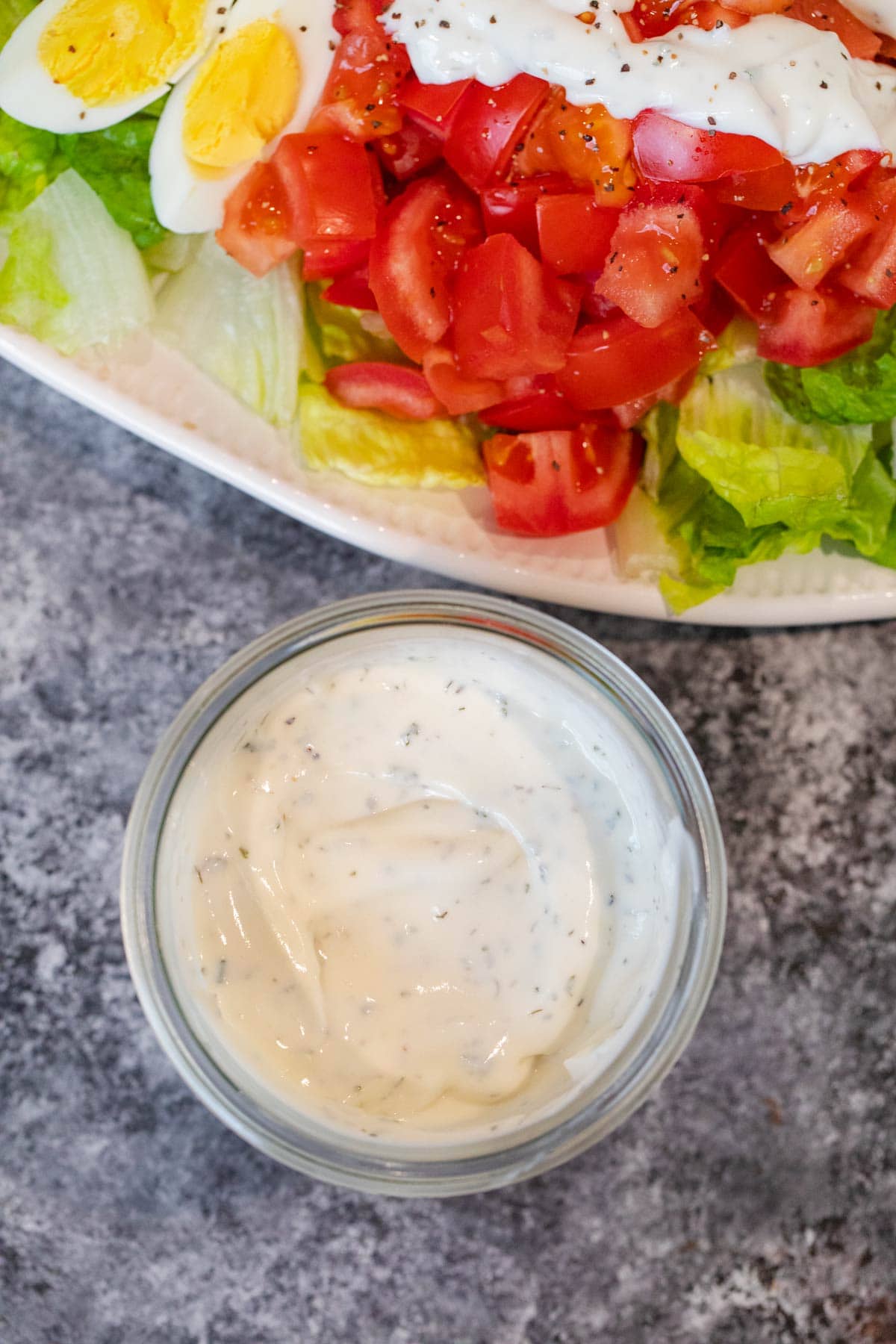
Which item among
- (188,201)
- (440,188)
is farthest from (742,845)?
(188,201)

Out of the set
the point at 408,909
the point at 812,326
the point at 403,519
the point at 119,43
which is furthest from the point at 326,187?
the point at 408,909

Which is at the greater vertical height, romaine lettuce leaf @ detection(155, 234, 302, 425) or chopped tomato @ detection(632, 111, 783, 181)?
chopped tomato @ detection(632, 111, 783, 181)

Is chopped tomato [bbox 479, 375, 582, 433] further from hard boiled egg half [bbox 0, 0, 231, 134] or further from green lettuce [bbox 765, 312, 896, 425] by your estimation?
hard boiled egg half [bbox 0, 0, 231, 134]

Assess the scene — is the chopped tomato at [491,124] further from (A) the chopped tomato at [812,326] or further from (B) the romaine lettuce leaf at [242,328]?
(A) the chopped tomato at [812,326]

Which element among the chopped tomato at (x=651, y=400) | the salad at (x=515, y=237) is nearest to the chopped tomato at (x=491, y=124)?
the salad at (x=515, y=237)

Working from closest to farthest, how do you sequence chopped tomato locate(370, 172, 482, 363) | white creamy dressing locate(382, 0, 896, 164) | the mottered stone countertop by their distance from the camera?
white creamy dressing locate(382, 0, 896, 164), chopped tomato locate(370, 172, 482, 363), the mottered stone countertop

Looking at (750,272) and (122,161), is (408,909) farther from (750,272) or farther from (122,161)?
(122,161)

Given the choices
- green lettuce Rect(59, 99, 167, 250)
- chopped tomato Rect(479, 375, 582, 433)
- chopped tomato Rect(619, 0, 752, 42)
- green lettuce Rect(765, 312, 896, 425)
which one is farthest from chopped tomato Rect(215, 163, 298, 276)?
green lettuce Rect(765, 312, 896, 425)

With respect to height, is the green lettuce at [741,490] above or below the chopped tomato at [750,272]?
below
